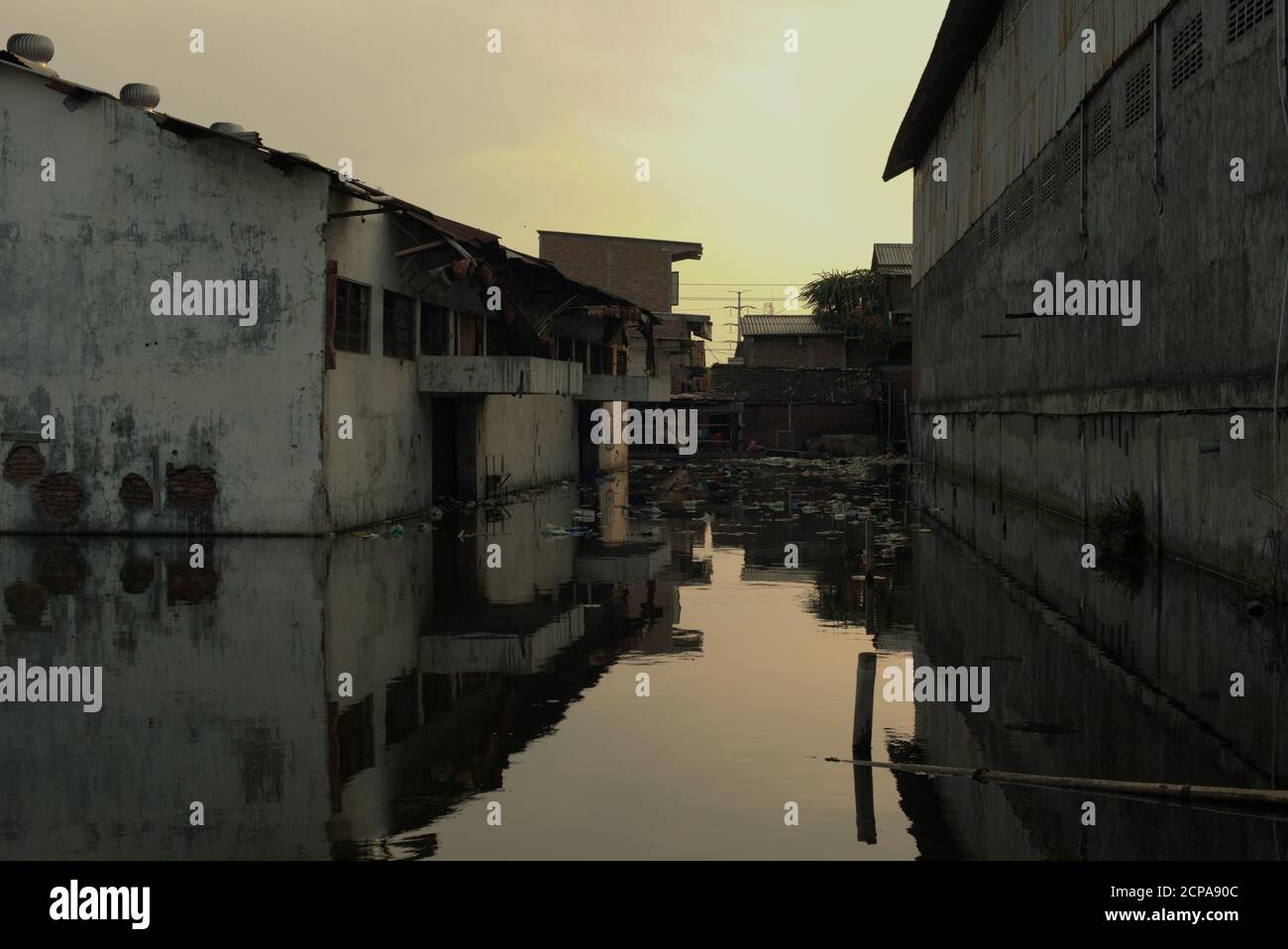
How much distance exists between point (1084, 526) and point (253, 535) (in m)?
10.8

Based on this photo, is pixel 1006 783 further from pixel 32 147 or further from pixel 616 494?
pixel 616 494

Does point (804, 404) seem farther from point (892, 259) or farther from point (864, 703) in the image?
point (864, 703)

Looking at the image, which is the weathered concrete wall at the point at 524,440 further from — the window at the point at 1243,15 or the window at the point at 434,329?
the window at the point at 1243,15

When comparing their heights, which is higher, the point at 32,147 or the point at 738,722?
the point at 32,147

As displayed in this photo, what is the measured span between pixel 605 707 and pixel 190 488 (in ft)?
36.7

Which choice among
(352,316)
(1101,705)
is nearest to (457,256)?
(352,316)

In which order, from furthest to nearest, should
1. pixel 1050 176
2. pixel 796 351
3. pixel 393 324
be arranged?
pixel 796 351 → pixel 393 324 → pixel 1050 176

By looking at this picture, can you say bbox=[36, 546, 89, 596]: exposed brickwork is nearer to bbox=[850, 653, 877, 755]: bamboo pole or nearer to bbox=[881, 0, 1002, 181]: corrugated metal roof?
bbox=[850, 653, 877, 755]: bamboo pole

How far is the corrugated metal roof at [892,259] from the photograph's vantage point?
60.2m

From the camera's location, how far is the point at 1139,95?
15594 mm

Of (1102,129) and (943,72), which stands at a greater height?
(943,72)

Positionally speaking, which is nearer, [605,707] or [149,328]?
[605,707]
